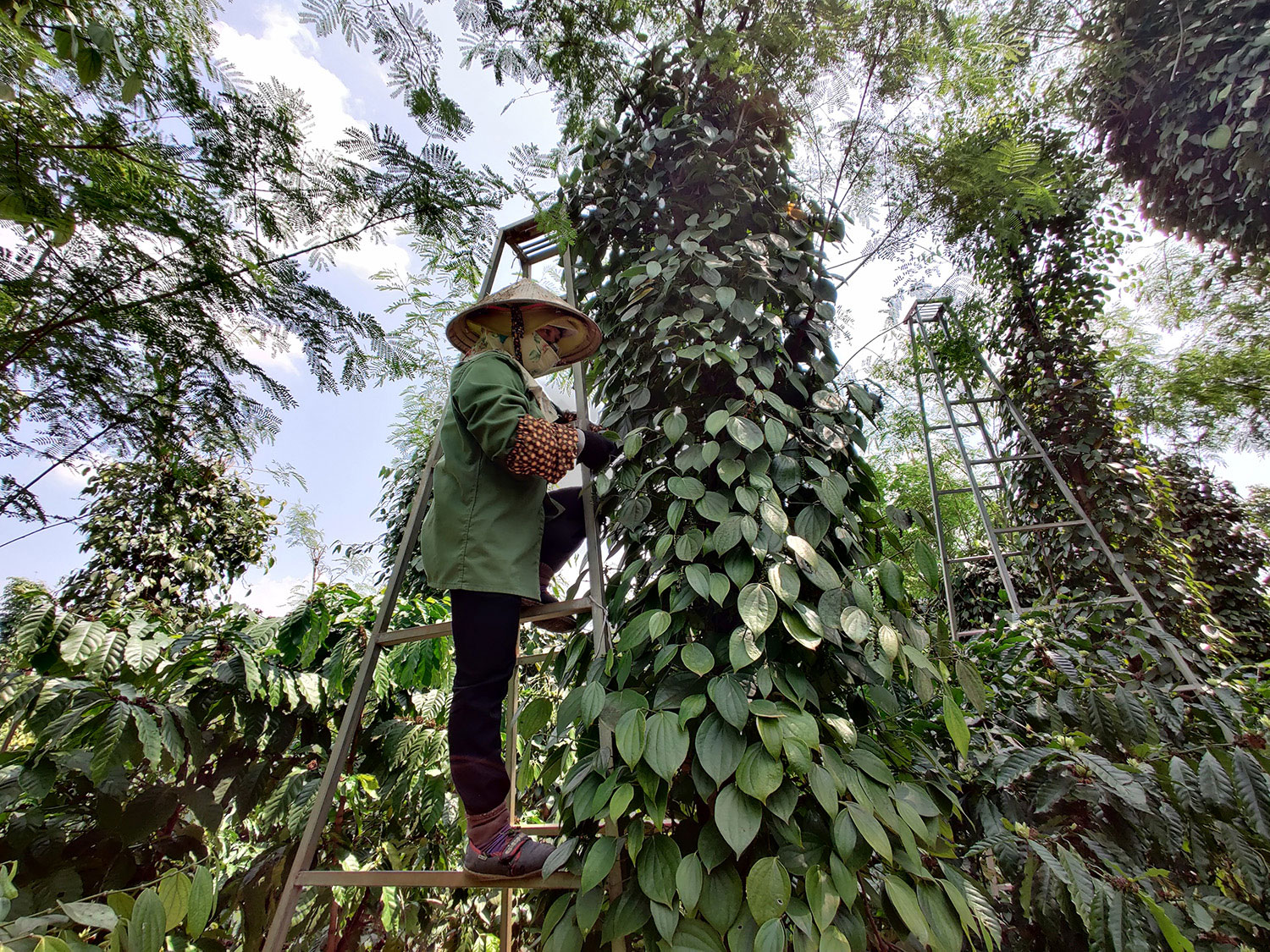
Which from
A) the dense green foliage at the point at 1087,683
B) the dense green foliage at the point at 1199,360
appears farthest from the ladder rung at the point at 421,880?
the dense green foliage at the point at 1199,360

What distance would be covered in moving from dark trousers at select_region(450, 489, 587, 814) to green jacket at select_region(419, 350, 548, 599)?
0.17ft

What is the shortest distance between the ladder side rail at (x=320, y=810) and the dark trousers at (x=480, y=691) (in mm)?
351

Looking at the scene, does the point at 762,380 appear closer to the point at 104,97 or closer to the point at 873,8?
the point at 873,8

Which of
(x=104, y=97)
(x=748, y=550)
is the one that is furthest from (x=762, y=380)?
(x=104, y=97)

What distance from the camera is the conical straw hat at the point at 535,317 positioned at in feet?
4.96

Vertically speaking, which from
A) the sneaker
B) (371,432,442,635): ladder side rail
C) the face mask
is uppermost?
the face mask

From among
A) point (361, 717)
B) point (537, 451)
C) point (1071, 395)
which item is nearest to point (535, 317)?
point (537, 451)

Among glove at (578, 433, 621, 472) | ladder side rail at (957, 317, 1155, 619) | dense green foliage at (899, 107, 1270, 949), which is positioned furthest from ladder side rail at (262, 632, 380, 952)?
ladder side rail at (957, 317, 1155, 619)

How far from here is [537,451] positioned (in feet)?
4.09

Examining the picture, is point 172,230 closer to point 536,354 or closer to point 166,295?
point 166,295

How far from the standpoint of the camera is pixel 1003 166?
6.37 ft

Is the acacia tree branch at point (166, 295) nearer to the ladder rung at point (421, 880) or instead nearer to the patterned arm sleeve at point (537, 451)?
the patterned arm sleeve at point (537, 451)

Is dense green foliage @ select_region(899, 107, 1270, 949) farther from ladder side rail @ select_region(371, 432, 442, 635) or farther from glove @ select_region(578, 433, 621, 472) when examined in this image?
ladder side rail @ select_region(371, 432, 442, 635)

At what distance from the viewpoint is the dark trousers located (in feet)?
3.88
